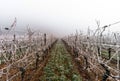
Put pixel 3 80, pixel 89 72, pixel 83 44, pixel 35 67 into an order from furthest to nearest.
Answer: pixel 83 44 < pixel 35 67 < pixel 89 72 < pixel 3 80

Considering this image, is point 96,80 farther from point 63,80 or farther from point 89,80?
point 63,80

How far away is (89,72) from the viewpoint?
41.0 ft

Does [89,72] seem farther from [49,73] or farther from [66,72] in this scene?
[49,73]

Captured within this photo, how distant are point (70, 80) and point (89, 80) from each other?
0.89 metres

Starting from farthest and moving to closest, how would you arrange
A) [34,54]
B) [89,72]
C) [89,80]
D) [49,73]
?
[34,54]
[89,72]
[49,73]
[89,80]

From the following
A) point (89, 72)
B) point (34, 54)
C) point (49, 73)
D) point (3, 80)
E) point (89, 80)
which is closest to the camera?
point (3, 80)

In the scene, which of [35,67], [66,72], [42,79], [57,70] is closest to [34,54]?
[35,67]

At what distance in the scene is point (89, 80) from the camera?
10.6m

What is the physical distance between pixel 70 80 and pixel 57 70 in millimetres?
2561

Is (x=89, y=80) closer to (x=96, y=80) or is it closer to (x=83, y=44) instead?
(x=96, y=80)

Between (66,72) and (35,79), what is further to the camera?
(66,72)

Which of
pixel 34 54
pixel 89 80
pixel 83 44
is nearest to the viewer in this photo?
pixel 89 80

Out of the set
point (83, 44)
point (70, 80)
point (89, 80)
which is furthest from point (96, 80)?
point (83, 44)

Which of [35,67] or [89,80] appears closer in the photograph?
[89,80]
